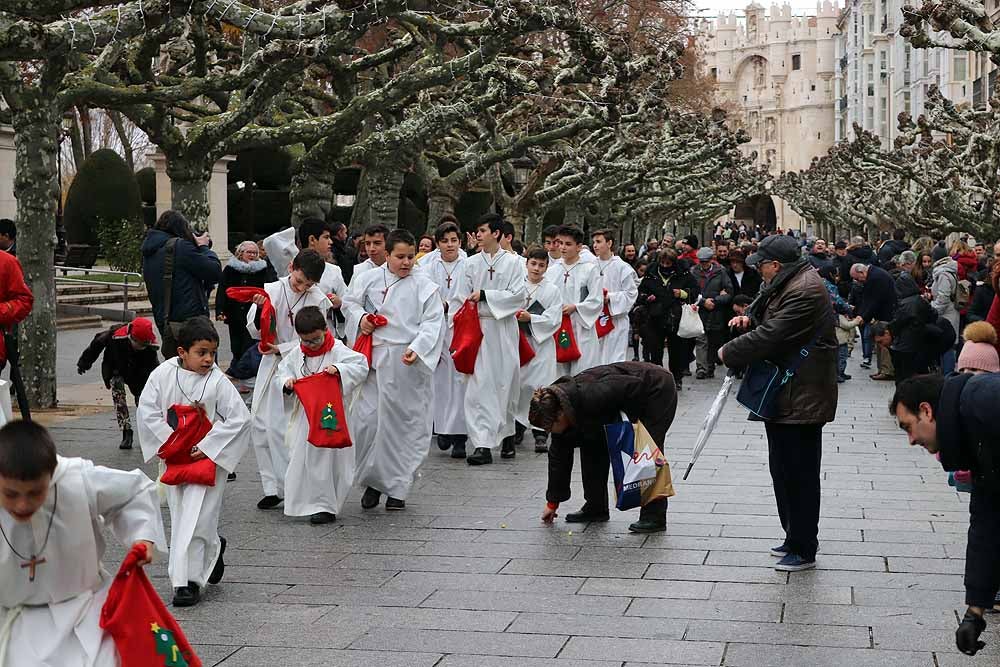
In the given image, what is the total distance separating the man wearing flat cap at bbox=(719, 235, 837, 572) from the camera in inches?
296

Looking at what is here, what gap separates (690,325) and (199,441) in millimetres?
11551

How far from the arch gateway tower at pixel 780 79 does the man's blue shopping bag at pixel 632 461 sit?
127379 millimetres

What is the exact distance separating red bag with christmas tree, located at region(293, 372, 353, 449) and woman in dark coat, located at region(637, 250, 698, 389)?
9984mm

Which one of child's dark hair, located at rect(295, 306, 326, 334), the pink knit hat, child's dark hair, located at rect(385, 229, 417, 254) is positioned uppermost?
child's dark hair, located at rect(385, 229, 417, 254)

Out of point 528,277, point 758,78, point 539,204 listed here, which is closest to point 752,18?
point 758,78

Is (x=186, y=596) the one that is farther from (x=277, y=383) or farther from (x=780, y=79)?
(x=780, y=79)

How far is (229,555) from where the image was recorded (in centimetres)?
798

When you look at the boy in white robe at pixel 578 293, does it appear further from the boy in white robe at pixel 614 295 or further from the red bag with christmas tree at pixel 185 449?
the red bag with christmas tree at pixel 185 449

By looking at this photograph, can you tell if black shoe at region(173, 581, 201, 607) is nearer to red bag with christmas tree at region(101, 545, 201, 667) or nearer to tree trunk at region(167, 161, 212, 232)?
red bag with christmas tree at region(101, 545, 201, 667)

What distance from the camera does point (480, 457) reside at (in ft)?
38.3

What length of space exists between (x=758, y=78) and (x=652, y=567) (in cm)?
14453

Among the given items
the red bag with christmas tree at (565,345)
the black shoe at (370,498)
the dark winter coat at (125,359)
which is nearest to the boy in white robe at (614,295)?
the red bag with christmas tree at (565,345)

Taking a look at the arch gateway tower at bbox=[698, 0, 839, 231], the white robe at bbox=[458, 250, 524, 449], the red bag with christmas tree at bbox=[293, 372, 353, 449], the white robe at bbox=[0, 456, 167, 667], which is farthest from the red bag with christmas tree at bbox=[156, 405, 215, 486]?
the arch gateway tower at bbox=[698, 0, 839, 231]

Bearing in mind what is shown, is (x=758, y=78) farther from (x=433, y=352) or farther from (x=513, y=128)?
(x=433, y=352)
